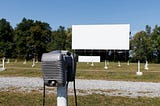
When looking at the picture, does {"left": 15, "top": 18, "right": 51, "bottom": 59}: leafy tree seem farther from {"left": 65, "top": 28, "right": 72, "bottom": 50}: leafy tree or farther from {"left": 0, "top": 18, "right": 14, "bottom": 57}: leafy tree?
{"left": 65, "top": 28, "right": 72, "bottom": 50}: leafy tree

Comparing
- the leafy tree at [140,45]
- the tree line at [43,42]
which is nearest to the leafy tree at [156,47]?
the tree line at [43,42]

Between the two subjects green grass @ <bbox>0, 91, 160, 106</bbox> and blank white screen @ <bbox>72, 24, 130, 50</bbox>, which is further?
blank white screen @ <bbox>72, 24, 130, 50</bbox>

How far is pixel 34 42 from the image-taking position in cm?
9331

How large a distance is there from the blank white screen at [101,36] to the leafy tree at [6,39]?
26310 millimetres

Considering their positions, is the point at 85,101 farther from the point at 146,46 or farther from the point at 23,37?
the point at 23,37

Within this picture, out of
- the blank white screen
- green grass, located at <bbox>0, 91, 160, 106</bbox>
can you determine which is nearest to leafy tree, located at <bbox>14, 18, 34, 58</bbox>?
the blank white screen

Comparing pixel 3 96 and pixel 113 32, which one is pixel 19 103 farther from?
pixel 113 32

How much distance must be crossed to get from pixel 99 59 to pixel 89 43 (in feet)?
12.6

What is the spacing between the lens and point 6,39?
101 m

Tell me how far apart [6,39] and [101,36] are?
3660 centimetres

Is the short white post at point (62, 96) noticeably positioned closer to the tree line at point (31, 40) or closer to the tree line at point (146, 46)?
the tree line at point (146, 46)

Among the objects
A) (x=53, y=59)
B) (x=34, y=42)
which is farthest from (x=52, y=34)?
(x=53, y=59)

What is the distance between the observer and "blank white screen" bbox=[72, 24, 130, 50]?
7200 cm

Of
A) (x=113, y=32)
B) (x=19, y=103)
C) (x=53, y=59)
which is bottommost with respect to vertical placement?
(x=19, y=103)
